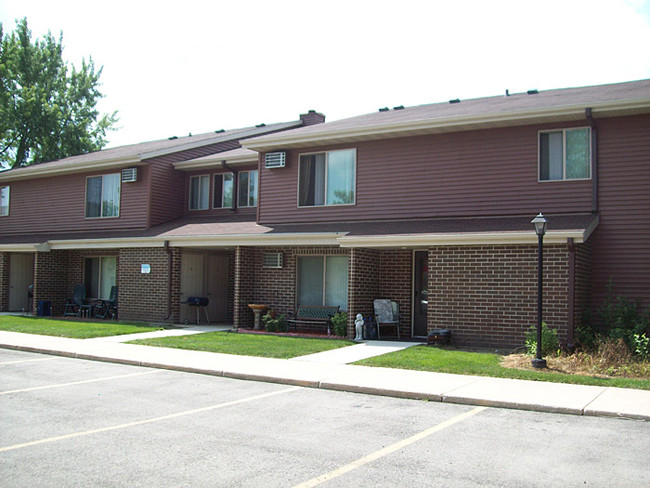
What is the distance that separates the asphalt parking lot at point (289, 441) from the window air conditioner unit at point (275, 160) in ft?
32.4

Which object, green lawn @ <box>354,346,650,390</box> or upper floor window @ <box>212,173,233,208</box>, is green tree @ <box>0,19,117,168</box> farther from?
green lawn @ <box>354,346,650,390</box>

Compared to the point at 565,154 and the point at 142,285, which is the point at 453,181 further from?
the point at 142,285

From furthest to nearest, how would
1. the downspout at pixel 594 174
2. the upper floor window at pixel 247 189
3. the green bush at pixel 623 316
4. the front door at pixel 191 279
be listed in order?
the upper floor window at pixel 247 189, the front door at pixel 191 279, the downspout at pixel 594 174, the green bush at pixel 623 316

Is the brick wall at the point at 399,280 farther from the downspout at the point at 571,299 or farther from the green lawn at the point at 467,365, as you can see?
the downspout at the point at 571,299

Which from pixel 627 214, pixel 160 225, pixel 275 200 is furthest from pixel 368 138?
pixel 160 225

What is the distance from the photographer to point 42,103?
39.1m

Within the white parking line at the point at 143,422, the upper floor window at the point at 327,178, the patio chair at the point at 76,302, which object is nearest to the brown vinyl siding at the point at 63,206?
the patio chair at the point at 76,302

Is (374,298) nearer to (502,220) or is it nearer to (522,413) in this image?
(502,220)

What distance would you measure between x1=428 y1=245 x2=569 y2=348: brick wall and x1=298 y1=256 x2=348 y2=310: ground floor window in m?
3.56

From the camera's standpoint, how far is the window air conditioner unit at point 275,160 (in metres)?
18.3

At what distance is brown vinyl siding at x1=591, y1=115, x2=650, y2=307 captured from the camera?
44.9 feet

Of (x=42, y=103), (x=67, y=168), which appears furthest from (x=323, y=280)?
(x=42, y=103)

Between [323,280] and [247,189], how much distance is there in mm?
5122

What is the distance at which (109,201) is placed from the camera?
73.8 feet
